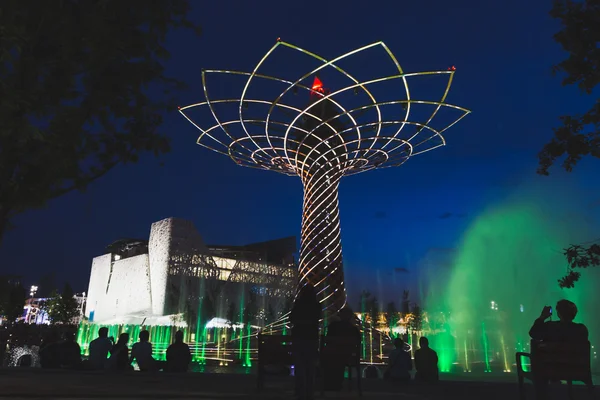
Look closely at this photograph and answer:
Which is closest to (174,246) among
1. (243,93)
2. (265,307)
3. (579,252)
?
(265,307)

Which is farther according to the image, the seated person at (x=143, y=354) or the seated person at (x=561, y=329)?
the seated person at (x=143, y=354)

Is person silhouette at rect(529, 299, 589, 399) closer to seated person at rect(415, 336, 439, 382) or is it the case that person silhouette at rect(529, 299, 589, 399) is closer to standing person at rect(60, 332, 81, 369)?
seated person at rect(415, 336, 439, 382)

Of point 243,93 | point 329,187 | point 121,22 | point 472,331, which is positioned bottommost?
point 472,331

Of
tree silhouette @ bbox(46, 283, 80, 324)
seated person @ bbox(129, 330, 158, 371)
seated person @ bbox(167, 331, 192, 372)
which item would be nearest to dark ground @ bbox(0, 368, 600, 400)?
seated person @ bbox(129, 330, 158, 371)

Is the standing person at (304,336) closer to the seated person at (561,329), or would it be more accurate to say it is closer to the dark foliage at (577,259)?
the seated person at (561,329)

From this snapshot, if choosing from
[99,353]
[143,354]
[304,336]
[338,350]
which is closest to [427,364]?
[338,350]

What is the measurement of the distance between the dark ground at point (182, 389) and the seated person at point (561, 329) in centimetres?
151

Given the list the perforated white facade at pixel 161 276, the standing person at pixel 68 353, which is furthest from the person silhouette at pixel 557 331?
the perforated white facade at pixel 161 276

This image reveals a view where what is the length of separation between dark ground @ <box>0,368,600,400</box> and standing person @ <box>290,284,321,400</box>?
486mm

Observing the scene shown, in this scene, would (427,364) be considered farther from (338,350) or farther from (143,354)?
(143,354)

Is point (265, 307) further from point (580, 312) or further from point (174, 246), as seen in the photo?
point (580, 312)

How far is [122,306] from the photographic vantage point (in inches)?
2153

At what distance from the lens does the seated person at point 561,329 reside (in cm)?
435

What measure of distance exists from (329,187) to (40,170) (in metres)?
16.6
